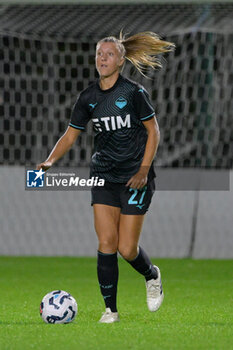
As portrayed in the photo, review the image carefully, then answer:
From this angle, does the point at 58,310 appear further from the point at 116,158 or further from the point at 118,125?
the point at 118,125

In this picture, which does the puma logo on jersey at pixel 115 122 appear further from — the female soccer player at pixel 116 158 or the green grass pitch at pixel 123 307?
the green grass pitch at pixel 123 307

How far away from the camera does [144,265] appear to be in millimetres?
6953

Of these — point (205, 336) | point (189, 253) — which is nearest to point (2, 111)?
point (189, 253)

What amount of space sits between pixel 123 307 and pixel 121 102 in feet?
6.76

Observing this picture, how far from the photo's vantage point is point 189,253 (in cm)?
1252

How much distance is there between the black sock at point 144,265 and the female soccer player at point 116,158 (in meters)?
0.20

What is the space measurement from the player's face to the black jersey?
13cm

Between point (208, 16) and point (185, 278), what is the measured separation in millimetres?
4200

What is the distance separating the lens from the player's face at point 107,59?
6.52 m

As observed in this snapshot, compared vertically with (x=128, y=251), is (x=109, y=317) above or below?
below

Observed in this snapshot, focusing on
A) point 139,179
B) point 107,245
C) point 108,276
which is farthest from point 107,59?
point 108,276

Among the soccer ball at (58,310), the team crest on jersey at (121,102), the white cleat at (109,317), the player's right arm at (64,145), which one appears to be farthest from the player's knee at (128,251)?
the team crest on jersey at (121,102)

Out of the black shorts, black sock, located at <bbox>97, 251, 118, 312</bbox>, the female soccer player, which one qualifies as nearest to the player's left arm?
the female soccer player

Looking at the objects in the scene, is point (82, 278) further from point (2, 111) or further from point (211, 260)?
point (2, 111)
